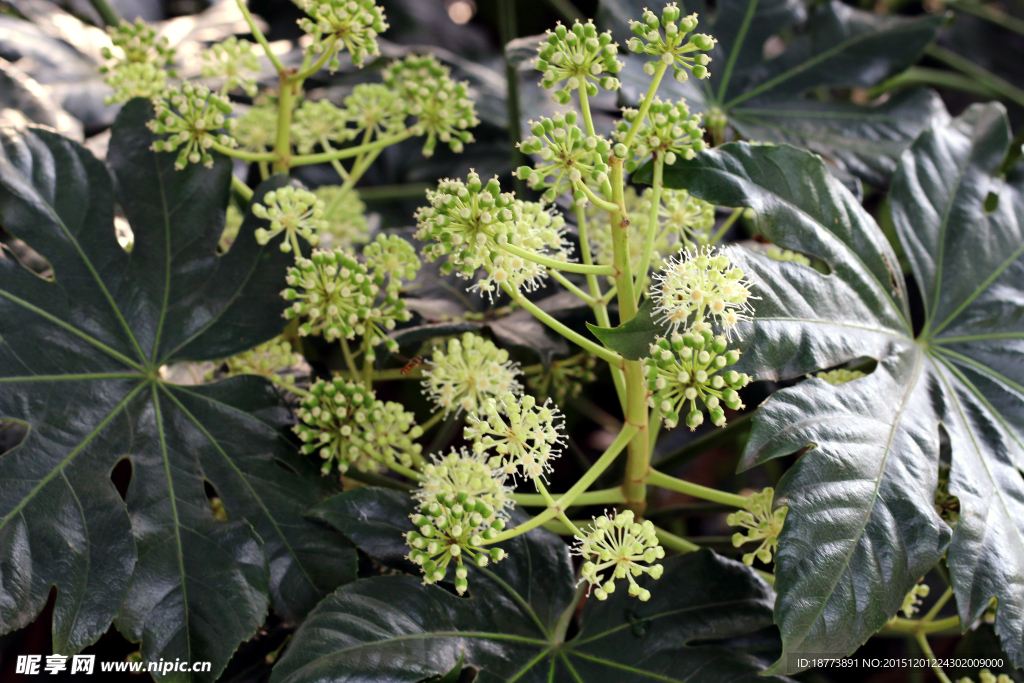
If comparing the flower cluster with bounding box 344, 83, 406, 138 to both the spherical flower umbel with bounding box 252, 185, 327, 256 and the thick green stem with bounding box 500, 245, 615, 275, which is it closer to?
the spherical flower umbel with bounding box 252, 185, 327, 256

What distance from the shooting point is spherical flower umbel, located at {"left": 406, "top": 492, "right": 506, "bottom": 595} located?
587mm

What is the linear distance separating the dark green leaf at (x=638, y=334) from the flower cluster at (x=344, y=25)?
1.43ft

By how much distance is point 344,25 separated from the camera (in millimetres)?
763

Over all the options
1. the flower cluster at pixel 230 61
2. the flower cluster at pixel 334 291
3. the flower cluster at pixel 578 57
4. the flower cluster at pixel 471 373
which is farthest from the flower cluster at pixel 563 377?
the flower cluster at pixel 230 61

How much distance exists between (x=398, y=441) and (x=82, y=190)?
1.63 ft

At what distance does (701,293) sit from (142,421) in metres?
0.64

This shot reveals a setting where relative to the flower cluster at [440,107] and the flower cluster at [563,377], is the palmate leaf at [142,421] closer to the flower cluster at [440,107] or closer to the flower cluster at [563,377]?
the flower cluster at [440,107]

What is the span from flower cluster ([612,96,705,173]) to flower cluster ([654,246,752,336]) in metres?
0.15

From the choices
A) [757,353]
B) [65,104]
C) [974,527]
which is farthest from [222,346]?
[974,527]

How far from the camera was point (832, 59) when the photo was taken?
1.16m

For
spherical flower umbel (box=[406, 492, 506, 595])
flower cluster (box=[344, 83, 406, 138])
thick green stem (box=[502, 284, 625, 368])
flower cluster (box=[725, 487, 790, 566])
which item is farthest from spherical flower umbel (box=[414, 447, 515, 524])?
flower cluster (box=[344, 83, 406, 138])

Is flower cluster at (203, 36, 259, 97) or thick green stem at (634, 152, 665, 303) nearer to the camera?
thick green stem at (634, 152, 665, 303)

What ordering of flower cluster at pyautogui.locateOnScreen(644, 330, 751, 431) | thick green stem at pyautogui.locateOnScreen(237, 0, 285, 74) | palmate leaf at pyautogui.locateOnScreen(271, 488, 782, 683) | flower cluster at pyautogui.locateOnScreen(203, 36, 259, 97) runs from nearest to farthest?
flower cluster at pyautogui.locateOnScreen(644, 330, 751, 431)
palmate leaf at pyautogui.locateOnScreen(271, 488, 782, 683)
thick green stem at pyautogui.locateOnScreen(237, 0, 285, 74)
flower cluster at pyautogui.locateOnScreen(203, 36, 259, 97)

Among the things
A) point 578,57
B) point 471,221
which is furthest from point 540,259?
point 578,57
